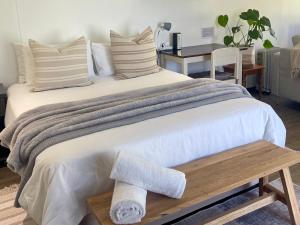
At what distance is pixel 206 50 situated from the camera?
381 cm

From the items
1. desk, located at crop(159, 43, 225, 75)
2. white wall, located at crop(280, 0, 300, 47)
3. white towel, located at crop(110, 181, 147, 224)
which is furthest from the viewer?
white wall, located at crop(280, 0, 300, 47)

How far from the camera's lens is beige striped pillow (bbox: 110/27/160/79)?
3201 millimetres

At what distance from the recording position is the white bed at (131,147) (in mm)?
1694

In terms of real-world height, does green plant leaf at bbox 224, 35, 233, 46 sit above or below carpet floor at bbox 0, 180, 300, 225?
above

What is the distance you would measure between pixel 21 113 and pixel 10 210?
2.14 ft

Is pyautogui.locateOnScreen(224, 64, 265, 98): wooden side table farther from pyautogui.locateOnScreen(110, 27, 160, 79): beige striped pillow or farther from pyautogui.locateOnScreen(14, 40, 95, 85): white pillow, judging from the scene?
pyautogui.locateOnScreen(14, 40, 95, 85): white pillow

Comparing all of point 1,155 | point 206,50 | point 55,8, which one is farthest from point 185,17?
point 1,155

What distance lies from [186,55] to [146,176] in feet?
7.18

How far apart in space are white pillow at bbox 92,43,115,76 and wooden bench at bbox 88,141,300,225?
1.61 meters

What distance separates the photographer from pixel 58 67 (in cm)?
290

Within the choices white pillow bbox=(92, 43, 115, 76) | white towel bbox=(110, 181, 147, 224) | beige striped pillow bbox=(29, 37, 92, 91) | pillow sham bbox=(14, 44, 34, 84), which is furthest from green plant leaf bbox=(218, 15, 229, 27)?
white towel bbox=(110, 181, 147, 224)

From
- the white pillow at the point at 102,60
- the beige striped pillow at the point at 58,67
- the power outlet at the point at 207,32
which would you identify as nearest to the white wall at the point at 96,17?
the power outlet at the point at 207,32

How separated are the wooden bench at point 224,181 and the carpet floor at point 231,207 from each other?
98 mm

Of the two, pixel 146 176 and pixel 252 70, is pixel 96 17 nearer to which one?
pixel 252 70
